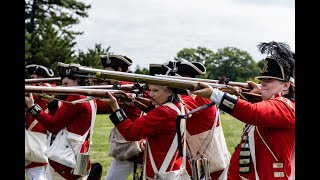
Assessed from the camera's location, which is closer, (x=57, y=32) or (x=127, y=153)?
(x=127, y=153)

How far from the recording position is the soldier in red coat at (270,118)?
3826 mm

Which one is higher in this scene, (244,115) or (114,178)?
(244,115)

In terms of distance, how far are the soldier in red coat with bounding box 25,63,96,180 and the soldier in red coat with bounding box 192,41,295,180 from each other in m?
2.22

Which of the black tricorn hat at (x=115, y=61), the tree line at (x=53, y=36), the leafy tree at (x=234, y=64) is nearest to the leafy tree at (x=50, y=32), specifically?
the tree line at (x=53, y=36)

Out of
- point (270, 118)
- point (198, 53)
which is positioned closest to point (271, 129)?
point (270, 118)

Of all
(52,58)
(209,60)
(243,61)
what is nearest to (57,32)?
(52,58)

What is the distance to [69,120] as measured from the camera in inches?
232

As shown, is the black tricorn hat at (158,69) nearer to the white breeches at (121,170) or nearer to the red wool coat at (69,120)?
the red wool coat at (69,120)

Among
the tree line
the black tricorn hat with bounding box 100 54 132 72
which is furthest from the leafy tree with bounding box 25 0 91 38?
the black tricorn hat with bounding box 100 54 132 72

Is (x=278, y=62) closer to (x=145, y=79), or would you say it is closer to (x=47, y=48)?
(x=145, y=79)

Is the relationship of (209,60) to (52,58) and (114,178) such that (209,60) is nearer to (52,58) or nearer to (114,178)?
(52,58)

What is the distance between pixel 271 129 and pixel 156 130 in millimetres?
1185
